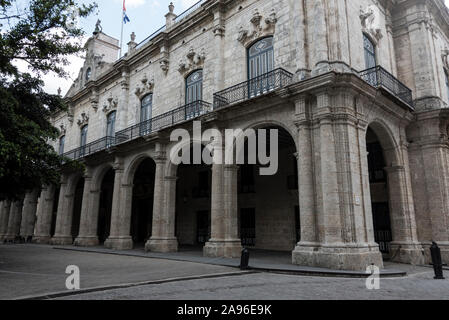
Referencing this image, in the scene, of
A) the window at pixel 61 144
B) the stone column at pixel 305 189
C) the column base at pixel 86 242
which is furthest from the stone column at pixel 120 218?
the window at pixel 61 144

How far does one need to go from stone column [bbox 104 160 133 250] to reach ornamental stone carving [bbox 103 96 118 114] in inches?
181

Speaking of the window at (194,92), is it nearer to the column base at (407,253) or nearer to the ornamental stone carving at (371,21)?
the ornamental stone carving at (371,21)

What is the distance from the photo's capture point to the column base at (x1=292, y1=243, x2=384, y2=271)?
30.5ft

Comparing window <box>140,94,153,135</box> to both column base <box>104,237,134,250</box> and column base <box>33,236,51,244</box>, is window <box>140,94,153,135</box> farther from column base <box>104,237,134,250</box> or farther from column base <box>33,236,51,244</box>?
column base <box>33,236,51,244</box>

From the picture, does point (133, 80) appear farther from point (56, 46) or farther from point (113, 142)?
point (56, 46)

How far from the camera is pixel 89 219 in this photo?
20500mm

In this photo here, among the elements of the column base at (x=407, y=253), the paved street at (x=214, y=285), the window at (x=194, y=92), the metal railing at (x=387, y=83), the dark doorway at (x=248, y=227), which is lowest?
the paved street at (x=214, y=285)

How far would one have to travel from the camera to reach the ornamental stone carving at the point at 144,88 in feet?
62.3

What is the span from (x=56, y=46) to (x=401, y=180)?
12.4 meters

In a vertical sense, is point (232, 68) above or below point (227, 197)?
above

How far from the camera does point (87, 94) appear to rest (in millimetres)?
24750

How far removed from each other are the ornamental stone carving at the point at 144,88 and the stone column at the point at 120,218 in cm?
400
